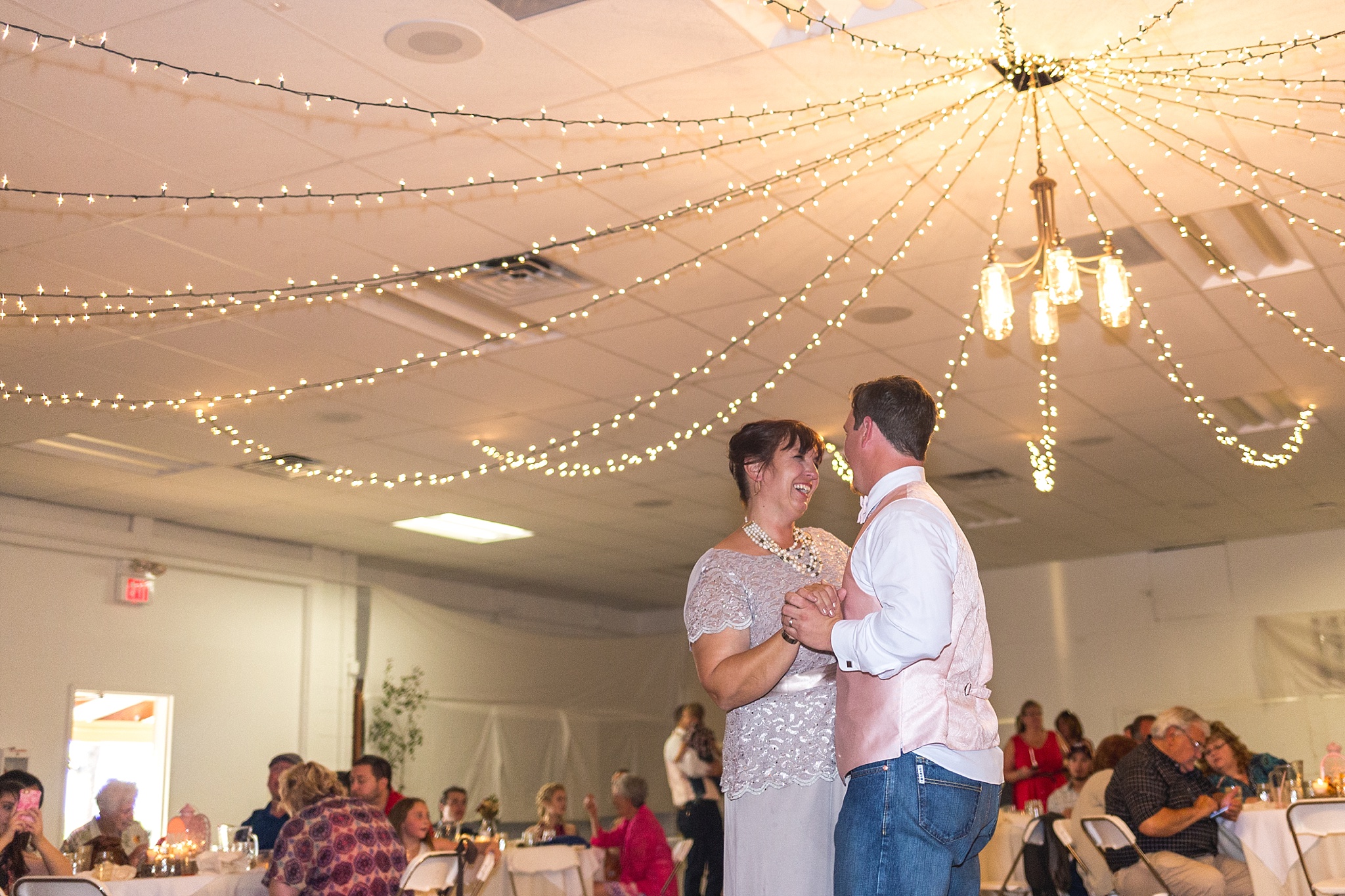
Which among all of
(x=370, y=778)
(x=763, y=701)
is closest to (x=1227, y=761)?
(x=370, y=778)

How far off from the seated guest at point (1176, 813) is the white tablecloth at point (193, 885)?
373cm

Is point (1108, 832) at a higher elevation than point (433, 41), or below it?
below

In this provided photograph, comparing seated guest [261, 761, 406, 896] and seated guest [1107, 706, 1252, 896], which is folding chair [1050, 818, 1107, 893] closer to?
seated guest [1107, 706, 1252, 896]

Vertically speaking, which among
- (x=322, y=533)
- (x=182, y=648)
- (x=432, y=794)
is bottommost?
(x=432, y=794)

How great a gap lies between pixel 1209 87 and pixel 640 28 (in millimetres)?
1874

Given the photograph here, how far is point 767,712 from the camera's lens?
2.22 meters

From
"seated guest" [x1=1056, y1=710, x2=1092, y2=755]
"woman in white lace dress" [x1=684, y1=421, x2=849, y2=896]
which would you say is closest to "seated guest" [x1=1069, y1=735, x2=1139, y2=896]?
"seated guest" [x1=1056, y1=710, x2=1092, y2=755]

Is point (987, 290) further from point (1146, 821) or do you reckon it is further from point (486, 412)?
point (486, 412)

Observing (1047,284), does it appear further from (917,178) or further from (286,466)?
(286,466)

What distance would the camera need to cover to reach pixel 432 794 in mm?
11719

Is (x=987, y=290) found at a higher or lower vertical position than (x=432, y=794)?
higher

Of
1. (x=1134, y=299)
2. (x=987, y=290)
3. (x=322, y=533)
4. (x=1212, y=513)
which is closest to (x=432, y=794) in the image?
(x=322, y=533)

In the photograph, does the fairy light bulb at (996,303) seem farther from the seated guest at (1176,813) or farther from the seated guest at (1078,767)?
the seated guest at (1078,767)

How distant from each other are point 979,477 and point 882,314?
11.9ft
